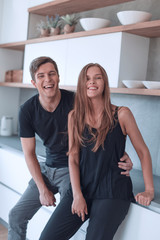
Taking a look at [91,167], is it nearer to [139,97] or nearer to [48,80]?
[48,80]

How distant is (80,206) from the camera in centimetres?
174

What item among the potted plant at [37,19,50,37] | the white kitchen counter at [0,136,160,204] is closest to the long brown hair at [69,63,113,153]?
the white kitchen counter at [0,136,160,204]

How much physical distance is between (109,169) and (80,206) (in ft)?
0.80

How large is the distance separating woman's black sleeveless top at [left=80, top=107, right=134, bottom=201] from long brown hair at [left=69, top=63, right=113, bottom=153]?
28mm

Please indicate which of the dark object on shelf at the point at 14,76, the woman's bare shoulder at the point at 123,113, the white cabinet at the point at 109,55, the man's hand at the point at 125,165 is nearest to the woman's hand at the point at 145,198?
the man's hand at the point at 125,165

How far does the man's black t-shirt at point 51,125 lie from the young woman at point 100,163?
0.22 meters

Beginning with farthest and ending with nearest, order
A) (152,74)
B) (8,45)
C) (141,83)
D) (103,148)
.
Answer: (8,45) < (152,74) < (141,83) < (103,148)

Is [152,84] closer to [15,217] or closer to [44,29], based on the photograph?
[15,217]

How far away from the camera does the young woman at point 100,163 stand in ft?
5.71

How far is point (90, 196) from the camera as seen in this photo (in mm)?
1800

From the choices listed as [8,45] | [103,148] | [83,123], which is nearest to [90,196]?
[103,148]

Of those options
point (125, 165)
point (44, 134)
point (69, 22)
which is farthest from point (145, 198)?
point (69, 22)

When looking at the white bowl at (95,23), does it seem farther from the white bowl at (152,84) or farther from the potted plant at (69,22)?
the white bowl at (152,84)

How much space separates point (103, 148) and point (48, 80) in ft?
1.79
